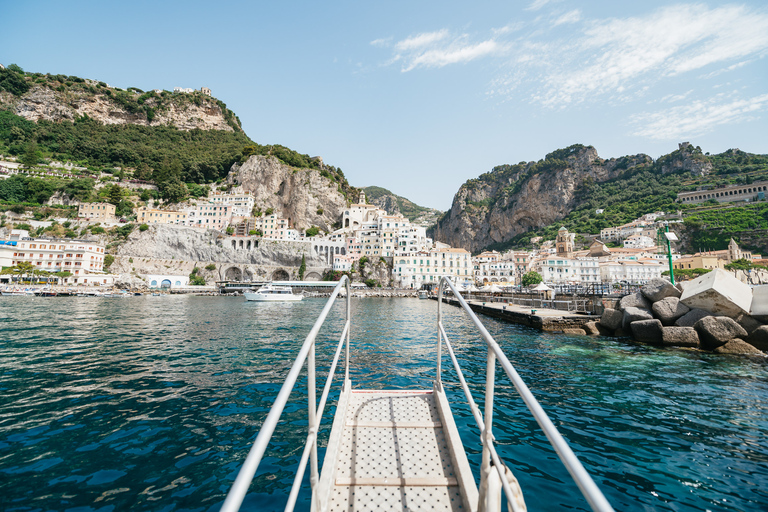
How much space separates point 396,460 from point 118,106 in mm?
145954

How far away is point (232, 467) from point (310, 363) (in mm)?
2955

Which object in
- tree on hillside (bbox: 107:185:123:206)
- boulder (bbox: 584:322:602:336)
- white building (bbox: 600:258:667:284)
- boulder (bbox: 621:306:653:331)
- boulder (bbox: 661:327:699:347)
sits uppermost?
tree on hillside (bbox: 107:185:123:206)

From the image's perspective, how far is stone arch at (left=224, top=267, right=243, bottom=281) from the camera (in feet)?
230

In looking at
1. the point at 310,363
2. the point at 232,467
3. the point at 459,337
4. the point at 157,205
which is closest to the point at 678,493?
the point at 310,363

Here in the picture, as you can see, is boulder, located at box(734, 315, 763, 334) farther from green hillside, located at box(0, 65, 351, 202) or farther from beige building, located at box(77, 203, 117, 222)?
beige building, located at box(77, 203, 117, 222)

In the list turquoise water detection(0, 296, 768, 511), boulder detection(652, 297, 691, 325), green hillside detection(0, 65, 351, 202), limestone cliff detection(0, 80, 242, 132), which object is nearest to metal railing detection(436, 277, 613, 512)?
turquoise water detection(0, 296, 768, 511)

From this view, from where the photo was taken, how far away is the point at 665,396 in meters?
6.91

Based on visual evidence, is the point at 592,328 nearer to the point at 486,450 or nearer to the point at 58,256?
the point at 486,450

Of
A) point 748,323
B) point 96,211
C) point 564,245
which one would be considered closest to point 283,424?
point 748,323

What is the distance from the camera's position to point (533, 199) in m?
128

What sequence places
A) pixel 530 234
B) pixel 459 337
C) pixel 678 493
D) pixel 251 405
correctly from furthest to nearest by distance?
pixel 530 234 < pixel 459 337 < pixel 251 405 < pixel 678 493

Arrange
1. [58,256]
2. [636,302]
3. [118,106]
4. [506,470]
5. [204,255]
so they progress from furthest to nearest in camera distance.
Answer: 1. [118,106]
2. [204,255]
3. [58,256]
4. [636,302]
5. [506,470]

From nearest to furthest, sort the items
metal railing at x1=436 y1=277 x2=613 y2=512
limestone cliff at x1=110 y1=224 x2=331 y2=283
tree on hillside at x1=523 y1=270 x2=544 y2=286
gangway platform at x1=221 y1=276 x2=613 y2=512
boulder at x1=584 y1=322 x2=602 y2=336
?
metal railing at x1=436 y1=277 x2=613 y2=512, gangway platform at x1=221 y1=276 x2=613 y2=512, boulder at x1=584 y1=322 x2=602 y2=336, tree on hillside at x1=523 y1=270 x2=544 y2=286, limestone cliff at x1=110 y1=224 x2=331 y2=283

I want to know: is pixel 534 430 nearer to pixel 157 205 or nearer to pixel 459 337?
pixel 459 337
